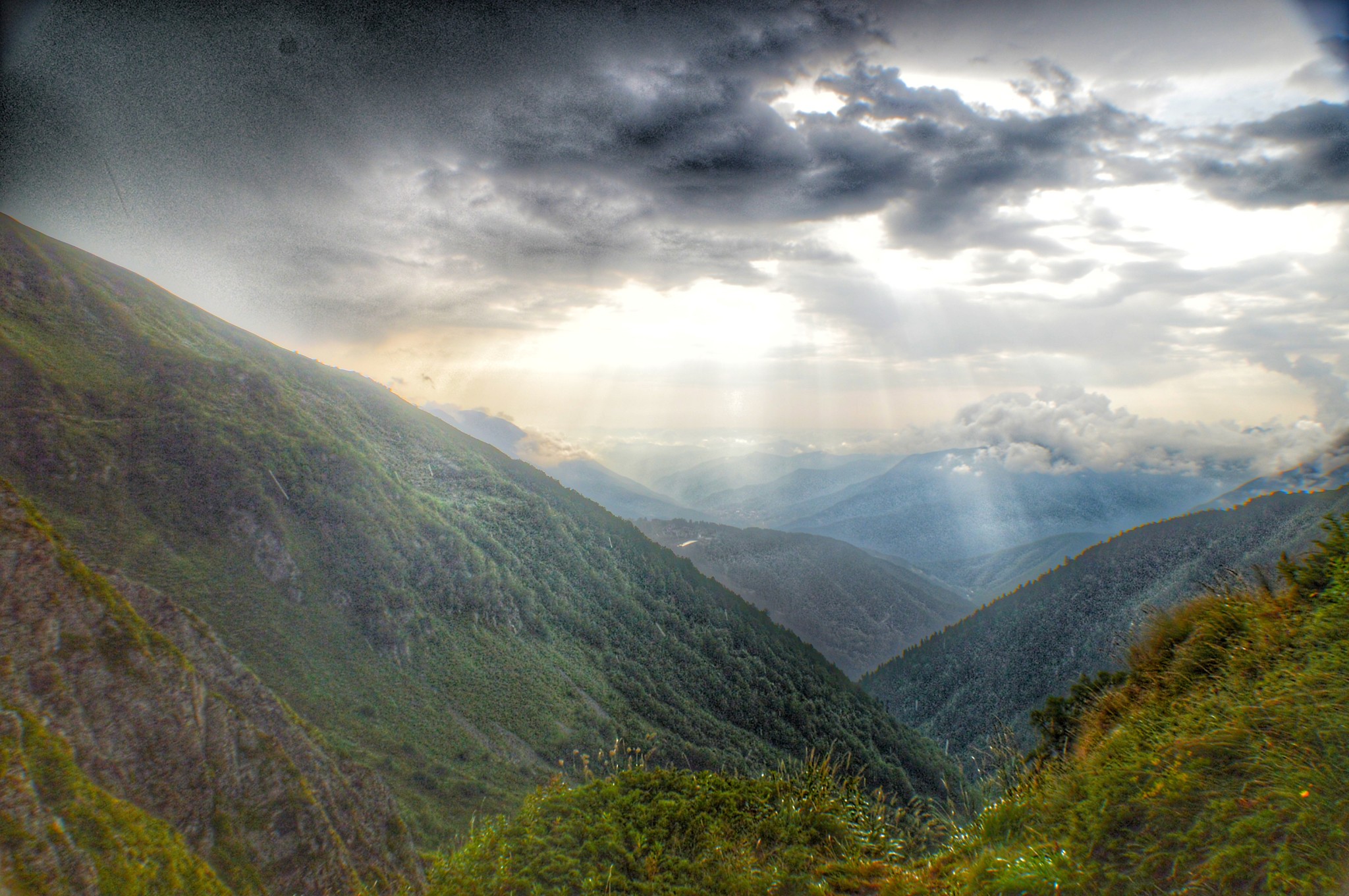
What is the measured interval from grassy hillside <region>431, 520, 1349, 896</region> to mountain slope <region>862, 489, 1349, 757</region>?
545ft

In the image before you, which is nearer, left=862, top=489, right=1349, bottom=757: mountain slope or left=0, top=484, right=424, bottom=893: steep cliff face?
left=0, top=484, right=424, bottom=893: steep cliff face

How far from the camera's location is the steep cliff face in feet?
37.7

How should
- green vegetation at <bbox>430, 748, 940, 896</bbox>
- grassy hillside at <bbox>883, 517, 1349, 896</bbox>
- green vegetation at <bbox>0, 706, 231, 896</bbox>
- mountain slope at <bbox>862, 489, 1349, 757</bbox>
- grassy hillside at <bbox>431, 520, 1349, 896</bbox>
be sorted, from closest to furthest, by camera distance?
grassy hillside at <bbox>883, 517, 1349, 896</bbox> → grassy hillside at <bbox>431, 520, 1349, 896</bbox> → green vegetation at <bbox>430, 748, 940, 896</bbox> → green vegetation at <bbox>0, 706, 231, 896</bbox> → mountain slope at <bbox>862, 489, 1349, 757</bbox>

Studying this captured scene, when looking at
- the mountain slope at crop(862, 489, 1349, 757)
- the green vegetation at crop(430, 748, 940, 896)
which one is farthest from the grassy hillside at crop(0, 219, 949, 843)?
the mountain slope at crop(862, 489, 1349, 757)

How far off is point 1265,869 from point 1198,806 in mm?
915

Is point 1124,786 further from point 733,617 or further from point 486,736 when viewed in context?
point 733,617

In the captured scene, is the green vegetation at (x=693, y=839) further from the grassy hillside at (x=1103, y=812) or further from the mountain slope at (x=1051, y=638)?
the mountain slope at (x=1051, y=638)

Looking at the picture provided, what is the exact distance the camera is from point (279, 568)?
46094 mm

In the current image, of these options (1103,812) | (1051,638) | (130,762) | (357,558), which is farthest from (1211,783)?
(1051,638)

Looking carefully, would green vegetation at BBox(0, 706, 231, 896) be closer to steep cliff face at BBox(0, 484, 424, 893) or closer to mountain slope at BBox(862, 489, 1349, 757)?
steep cliff face at BBox(0, 484, 424, 893)

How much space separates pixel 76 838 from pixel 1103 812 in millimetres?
17771

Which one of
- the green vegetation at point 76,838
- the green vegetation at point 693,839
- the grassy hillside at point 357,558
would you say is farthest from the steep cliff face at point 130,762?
the grassy hillside at point 357,558

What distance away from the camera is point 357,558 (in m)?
57.0

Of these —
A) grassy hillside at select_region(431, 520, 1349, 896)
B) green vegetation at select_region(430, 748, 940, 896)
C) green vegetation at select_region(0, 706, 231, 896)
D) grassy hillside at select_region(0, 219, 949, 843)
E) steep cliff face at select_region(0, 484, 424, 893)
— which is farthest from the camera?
grassy hillside at select_region(0, 219, 949, 843)
